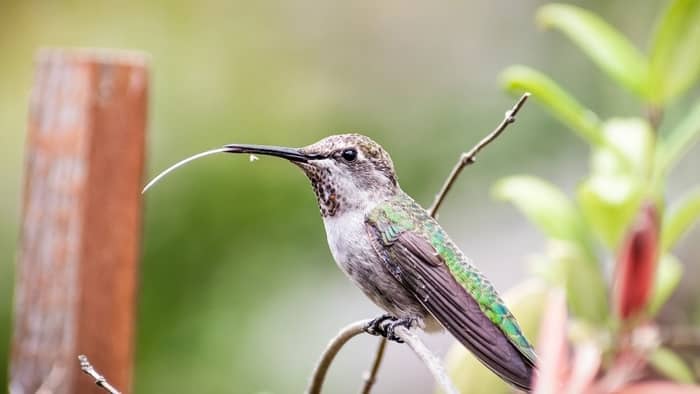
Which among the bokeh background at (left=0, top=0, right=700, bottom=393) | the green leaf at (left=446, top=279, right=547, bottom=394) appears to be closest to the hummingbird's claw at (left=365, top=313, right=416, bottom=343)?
the green leaf at (left=446, top=279, right=547, bottom=394)

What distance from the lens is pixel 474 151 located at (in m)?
1.25

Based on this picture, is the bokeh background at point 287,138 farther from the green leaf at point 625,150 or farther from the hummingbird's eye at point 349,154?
the hummingbird's eye at point 349,154

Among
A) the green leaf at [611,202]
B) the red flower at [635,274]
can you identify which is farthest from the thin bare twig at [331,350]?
the green leaf at [611,202]

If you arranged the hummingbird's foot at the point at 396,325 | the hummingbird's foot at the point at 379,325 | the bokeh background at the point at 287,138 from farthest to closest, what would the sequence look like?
the bokeh background at the point at 287,138
the hummingbird's foot at the point at 396,325
the hummingbird's foot at the point at 379,325

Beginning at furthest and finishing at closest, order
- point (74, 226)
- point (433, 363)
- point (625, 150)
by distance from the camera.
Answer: point (625, 150) → point (74, 226) → point (433, 363)

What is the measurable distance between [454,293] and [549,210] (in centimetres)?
97

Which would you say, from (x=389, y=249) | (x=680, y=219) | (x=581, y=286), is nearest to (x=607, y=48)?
(x=680, y=219)

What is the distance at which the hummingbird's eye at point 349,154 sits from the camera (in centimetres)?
144

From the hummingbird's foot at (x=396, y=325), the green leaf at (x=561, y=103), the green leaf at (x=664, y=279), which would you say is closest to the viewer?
the hummingbird's foot at (x=396, y=325)

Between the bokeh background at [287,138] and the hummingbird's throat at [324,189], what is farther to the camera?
the bokeh background at [287,138]

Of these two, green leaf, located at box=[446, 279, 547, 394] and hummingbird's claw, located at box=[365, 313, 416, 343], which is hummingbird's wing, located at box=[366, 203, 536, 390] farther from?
green leaf, located at box=[446, 279, 547, 394]

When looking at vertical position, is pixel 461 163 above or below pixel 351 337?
above

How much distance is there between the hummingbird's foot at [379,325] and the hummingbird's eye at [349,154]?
24cm

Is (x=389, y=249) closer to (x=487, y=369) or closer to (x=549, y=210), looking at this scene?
(x=487, y=369)
